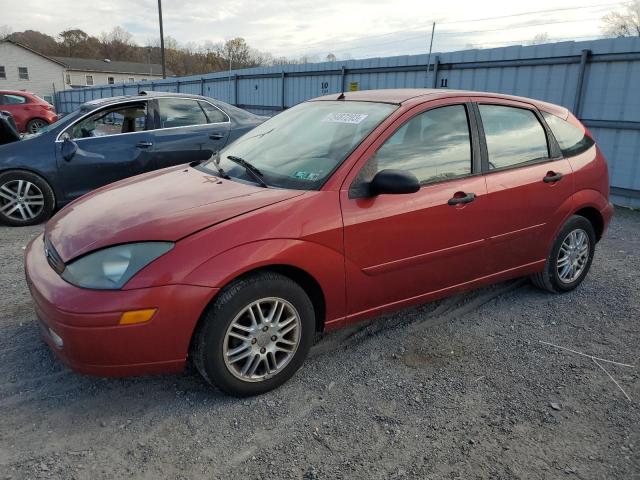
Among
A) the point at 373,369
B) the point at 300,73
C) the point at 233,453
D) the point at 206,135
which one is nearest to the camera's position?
the point at 233,453

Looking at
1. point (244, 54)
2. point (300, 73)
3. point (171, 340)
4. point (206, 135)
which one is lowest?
point (171, 340)

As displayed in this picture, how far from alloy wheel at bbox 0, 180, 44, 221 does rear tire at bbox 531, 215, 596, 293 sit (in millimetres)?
5694

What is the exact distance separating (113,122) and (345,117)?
422 cm

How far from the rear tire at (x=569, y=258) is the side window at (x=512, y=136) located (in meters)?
0.71

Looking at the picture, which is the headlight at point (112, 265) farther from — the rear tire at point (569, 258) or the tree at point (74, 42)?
the tree at point (74, 42)

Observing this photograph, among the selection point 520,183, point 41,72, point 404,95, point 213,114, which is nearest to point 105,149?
point 213,114

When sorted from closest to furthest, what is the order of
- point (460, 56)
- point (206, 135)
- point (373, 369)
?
point (373, 369) < point (206, 135) < point (460, 56)

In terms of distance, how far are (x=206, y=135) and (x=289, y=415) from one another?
5.00 meters

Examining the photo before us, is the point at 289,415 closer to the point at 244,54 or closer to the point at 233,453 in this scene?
the point at 233,453

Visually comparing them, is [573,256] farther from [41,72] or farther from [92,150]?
[41,72]

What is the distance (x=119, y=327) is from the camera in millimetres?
2365

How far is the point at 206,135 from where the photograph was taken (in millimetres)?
6875

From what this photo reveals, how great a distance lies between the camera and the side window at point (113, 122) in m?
6.39

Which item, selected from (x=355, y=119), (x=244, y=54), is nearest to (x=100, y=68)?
(x=244, y=54)
